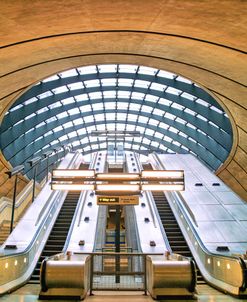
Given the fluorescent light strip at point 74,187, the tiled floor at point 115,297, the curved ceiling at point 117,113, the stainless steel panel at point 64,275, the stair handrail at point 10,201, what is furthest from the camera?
the curved ceiling at point 117,113

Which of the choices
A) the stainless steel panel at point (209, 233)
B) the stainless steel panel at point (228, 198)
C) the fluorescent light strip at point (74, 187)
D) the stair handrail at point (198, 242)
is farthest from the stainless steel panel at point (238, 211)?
the fluorescent light strip at point (74, 187)

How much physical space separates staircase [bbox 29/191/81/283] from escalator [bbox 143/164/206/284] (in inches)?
169

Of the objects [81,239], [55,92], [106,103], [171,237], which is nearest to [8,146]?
[55,92]

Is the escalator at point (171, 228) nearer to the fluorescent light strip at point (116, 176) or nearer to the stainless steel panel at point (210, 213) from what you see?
the stainless steel panel at point (210, 213)

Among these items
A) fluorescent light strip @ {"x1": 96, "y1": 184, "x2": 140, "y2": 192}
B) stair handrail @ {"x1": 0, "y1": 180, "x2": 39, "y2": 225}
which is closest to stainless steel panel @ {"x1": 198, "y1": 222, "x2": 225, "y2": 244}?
fluorescent light strip @ {"x1": 96, "y1": 184, "x2": 140, "y2": 192}

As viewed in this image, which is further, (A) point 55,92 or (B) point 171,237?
(A) point 55,92

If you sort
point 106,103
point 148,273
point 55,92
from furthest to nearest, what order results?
point 106,103 < point 55,92 < point 148,273

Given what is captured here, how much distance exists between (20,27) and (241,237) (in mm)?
10322

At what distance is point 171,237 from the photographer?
13008 millimetres

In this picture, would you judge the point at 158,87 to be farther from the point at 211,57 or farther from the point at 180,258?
the point at 180,258

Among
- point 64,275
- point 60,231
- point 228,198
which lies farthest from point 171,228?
point 64,275

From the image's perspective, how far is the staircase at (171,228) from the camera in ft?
38.5

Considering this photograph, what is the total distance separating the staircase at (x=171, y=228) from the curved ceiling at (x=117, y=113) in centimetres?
737

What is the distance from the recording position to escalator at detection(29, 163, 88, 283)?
10918 millimetres
